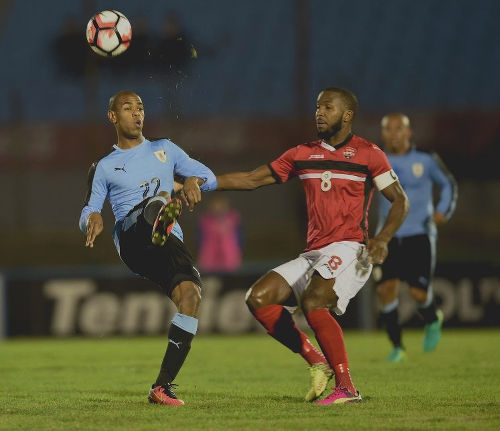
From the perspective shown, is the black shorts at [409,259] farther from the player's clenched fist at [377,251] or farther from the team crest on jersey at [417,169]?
the player's clenched fist at [377,251]

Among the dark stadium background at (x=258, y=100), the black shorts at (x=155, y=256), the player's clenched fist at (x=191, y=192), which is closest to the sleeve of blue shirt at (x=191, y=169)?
the player's clenched fist at (x=191, y=192)

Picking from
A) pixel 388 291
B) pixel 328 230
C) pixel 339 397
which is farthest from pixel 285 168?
pixel 388 291

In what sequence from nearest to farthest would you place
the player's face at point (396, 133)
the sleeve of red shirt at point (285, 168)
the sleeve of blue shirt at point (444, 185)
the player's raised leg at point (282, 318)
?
the player's raised leg at point (282, 318) < the sleeve of red shirt at point (285, 168) < the player's face at point (396, 133) < the sleeve of blue shirt at point (444, 185)

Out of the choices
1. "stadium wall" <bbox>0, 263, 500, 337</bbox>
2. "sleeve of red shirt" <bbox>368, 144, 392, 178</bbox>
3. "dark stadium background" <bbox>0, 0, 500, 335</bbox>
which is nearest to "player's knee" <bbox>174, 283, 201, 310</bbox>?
"sleeve of red shirt" <bbox>368, 144, 392, 178</bbox>

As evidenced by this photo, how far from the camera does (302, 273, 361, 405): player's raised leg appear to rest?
7.01m

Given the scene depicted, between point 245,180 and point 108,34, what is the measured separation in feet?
5.81

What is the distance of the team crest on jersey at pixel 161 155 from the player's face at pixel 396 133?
13.5ft

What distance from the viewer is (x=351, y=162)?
738cm

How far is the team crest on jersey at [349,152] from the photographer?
7.39 m

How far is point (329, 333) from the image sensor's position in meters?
7.07

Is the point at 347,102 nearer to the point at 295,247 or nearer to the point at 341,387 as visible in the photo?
the point at 341,387

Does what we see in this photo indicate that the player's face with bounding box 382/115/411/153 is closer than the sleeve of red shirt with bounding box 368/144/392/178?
No

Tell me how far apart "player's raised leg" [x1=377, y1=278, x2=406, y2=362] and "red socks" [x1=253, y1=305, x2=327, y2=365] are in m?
3.86

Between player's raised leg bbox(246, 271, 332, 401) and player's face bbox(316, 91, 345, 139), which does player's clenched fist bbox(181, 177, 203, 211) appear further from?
player's face bbox(316, 91, 345, 139)
